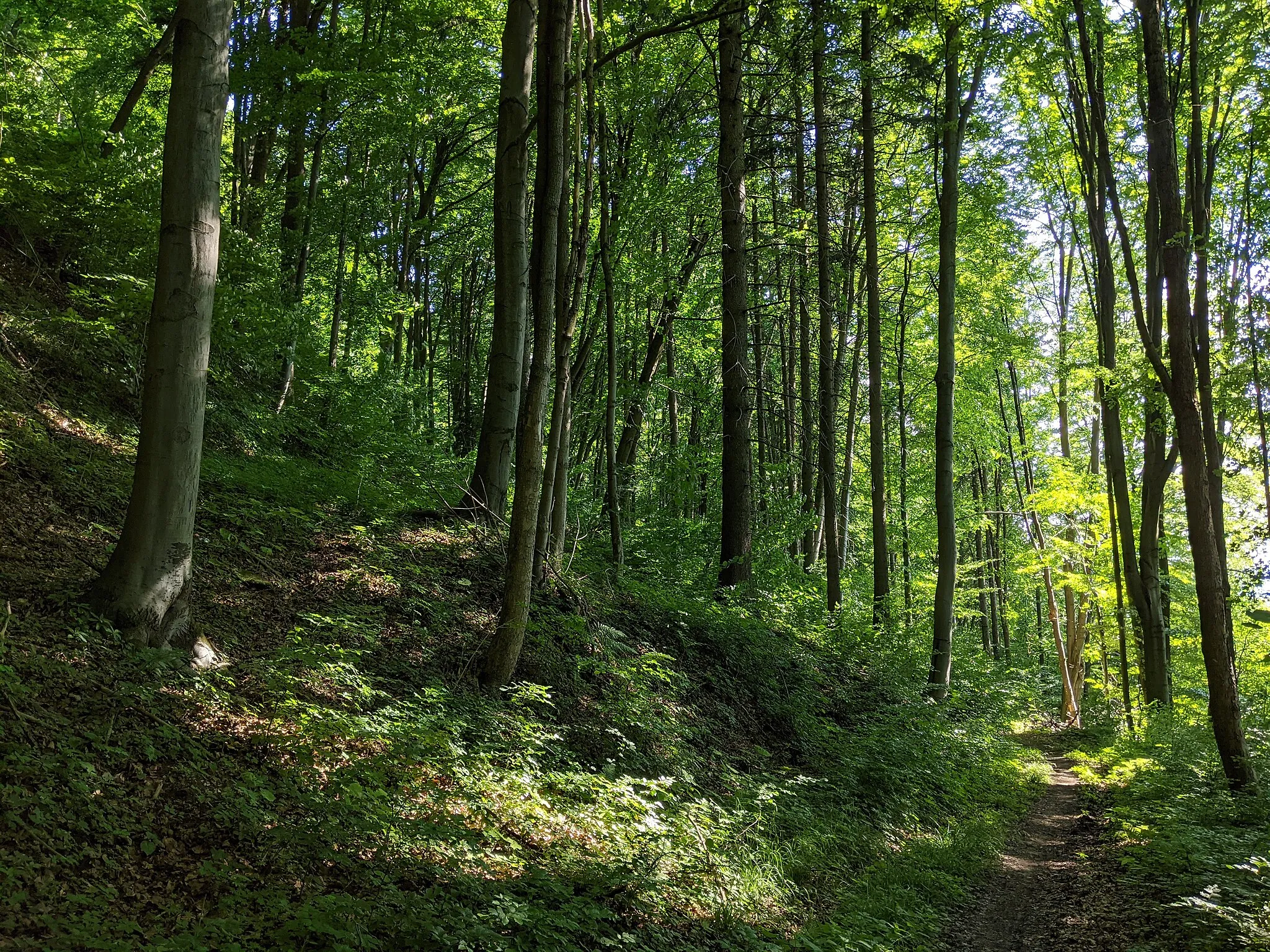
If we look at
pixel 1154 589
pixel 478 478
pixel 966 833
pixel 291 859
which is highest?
pixel 478 478

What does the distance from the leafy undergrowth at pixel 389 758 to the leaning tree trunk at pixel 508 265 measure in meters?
1.10

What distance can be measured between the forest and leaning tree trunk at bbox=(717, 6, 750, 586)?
0.07 m

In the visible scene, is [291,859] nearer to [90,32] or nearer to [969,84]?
[969,84]

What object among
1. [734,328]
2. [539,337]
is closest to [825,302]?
[734,328]

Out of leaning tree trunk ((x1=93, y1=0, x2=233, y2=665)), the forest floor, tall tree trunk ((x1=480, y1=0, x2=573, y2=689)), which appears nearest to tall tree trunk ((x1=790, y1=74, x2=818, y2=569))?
the forest floor

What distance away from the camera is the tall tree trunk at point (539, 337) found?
620 cm

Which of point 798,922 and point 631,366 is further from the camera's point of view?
point 631,366

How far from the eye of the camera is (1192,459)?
8344 mm

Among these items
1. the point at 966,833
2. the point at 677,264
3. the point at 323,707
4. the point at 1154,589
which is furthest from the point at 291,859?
the point at 1154,589

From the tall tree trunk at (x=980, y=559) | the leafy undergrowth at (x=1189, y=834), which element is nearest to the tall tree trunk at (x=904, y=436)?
the tall tree trunk at (x=980, y=559)

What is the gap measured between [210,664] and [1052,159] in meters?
16.2

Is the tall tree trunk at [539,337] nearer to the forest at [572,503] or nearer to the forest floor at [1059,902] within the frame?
the forest at [572,503]

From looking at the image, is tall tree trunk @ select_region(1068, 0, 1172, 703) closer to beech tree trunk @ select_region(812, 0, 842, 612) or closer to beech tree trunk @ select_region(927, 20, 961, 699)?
beech tree trunk @ select_region(927, 20, 961, 699)

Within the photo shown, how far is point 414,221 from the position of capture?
1258 cm
